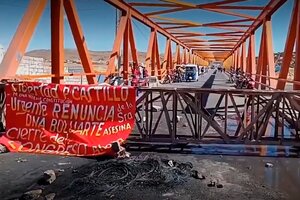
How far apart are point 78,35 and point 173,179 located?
845 centimetres

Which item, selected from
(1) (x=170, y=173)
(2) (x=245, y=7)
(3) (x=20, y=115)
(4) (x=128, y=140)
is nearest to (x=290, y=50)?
(2) (x=245, y=7)

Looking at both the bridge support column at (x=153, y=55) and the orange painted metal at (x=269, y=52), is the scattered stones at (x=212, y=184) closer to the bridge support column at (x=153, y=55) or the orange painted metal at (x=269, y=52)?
the orange painted metal at (x=269, y=52)

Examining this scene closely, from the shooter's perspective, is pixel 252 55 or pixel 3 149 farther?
pixel 252 55

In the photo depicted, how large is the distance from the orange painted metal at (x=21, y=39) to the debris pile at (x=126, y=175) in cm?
400

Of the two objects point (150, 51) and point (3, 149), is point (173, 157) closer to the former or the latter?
point (3, 149)

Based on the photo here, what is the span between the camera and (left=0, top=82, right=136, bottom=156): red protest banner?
6.69 m

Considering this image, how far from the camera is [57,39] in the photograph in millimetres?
10969

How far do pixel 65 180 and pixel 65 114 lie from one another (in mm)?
1680

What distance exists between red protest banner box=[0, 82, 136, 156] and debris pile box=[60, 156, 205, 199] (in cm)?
66

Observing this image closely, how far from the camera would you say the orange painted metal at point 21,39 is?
8.66 m

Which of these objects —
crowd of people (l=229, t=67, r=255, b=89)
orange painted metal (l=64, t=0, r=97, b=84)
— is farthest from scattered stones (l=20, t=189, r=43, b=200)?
crowd of people (l=229, t=67, r=255, b=89)

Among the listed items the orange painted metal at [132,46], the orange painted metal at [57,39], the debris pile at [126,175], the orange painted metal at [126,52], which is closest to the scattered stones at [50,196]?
the debris pile at [126,175]

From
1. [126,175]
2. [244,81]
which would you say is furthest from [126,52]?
[126,175]

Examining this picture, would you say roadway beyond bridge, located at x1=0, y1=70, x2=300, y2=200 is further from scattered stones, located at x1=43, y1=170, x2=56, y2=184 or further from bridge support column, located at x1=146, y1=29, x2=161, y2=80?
bridge support column, located at x1=146, y1=29, x2=161, y2=80
